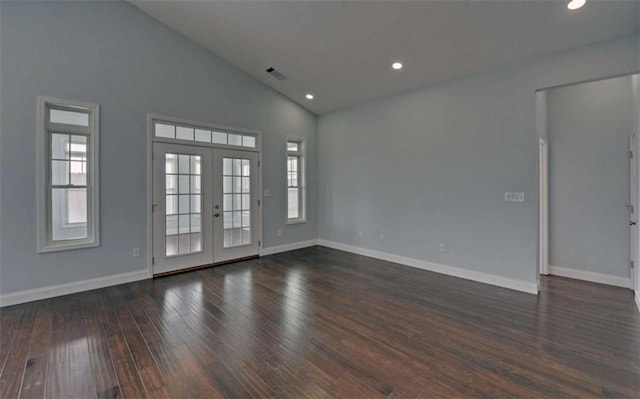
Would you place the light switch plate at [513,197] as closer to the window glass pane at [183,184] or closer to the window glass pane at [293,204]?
the window glass pane at [293,204]

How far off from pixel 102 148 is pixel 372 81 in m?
4.25

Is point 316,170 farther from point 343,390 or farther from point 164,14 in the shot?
point 343,390

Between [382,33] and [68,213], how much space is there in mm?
4809

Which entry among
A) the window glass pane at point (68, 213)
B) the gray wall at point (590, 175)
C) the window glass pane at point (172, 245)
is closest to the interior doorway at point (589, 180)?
the gray wall at point (590, 175)

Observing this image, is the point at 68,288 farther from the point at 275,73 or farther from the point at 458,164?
the point at 458,164

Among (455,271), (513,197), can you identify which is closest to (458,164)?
(513,197)

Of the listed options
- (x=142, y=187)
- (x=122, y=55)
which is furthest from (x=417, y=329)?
(x=122, y=55)

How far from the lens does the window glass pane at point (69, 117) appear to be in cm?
365

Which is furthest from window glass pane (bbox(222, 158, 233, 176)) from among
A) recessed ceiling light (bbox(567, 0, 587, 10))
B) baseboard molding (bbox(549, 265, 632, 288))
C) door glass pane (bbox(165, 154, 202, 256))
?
baseboard molding (bbox(549, 265, 632, 288))

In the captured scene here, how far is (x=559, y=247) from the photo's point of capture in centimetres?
446

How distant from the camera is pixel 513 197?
3.81 metres

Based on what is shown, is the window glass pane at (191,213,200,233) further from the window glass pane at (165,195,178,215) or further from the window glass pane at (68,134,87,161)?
the window glass pane at (68,134,87,161)

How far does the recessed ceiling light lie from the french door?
481 centimetres

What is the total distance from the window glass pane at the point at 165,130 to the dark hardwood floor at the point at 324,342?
2.31 meters
